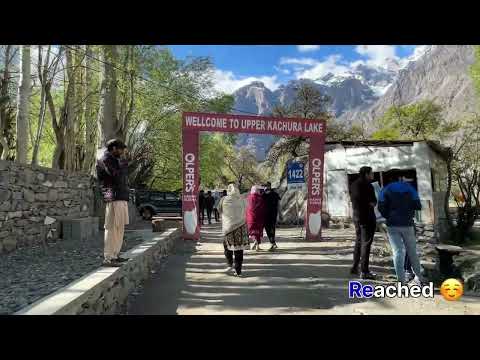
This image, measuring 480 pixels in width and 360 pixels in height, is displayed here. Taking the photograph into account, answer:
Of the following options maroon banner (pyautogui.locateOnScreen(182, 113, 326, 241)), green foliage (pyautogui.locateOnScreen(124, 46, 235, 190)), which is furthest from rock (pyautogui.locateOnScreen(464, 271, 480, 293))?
green foliage (pyautogui.locateOnScreen(124, 46, 235, 190))

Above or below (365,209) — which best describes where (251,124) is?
above

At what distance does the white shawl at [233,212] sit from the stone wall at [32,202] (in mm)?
3616

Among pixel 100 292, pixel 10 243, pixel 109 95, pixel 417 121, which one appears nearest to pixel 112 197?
pixel 100 292

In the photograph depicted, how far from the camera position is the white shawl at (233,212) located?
23.3 feet

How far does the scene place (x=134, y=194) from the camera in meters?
21.0

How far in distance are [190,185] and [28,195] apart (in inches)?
179

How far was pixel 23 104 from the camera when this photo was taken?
35.2ft

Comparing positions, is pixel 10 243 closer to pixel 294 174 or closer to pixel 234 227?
pixel 234 227

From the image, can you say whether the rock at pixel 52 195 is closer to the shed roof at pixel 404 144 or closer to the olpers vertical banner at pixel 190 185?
the olpers vertical banner at pixel 190 185

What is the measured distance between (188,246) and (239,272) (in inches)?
165

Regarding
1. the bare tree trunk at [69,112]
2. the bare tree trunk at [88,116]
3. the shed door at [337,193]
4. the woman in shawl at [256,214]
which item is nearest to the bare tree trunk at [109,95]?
the bare tree trunk at [88,116]

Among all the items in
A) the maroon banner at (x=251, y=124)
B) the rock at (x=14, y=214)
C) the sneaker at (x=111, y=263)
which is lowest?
the sneaker at (x=111, y=263)

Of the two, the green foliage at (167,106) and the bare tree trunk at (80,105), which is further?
the green foliage at (167,106)

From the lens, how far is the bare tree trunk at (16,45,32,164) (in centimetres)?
1068
